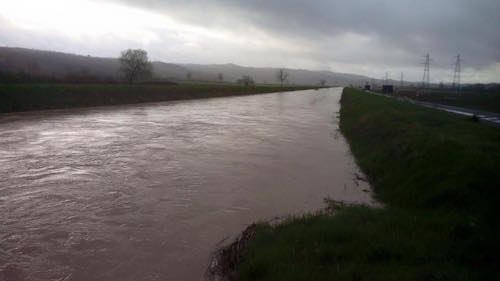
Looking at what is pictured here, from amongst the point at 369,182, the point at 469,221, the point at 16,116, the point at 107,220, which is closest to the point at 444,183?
the point at 469,221

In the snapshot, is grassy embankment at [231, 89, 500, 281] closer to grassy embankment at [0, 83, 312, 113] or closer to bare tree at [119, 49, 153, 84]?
grassy embankment at [0, 83, 312, 113]

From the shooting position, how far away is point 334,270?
4668 millimetres

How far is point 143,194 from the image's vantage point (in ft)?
31.9

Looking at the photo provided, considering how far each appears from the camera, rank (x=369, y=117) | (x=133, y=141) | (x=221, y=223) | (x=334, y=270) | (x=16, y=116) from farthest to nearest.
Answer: (x=16, y=116), (x=369, y=117), (x=133, y=141), (x=221, y=223), (x=334, y=270)

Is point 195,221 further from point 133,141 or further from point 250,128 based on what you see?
point 250,128

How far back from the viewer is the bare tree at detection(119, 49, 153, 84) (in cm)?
6869

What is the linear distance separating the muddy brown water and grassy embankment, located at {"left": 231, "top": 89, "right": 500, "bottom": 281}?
4.30 feet

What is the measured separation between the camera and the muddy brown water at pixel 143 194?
247 inches

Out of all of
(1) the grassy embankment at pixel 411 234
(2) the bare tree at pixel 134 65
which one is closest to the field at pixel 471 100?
(1) the grassy embankment at pixel 411 234

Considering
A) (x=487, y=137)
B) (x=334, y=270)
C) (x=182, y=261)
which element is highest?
(x=487, y=137)

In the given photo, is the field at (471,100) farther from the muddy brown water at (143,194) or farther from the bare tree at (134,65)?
the bare tree at (134,65)

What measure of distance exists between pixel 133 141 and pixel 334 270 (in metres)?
14.7

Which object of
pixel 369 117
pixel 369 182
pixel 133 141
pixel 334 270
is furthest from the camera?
pixel 369 117

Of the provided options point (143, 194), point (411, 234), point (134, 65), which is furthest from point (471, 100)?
point (134, 65)
